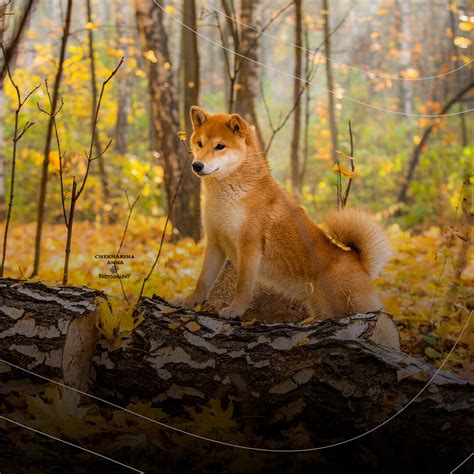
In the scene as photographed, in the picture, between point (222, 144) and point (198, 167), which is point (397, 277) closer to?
point (222, 144)

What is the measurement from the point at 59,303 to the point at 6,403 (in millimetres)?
514

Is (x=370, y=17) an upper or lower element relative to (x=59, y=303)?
upper

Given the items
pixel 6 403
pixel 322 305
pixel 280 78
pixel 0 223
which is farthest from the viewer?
pixel 280 78

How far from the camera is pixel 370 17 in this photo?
2422 centimetres

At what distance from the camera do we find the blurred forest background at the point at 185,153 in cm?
461

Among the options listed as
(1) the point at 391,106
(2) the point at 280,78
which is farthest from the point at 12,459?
(2) the point at 280,78

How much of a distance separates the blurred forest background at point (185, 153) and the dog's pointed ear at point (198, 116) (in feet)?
1.28

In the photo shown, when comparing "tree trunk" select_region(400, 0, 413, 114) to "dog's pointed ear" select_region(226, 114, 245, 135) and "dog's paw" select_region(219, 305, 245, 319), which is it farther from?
"dog's paw" select_region(219, 305, 245, 319)

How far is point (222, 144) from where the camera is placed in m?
3.53

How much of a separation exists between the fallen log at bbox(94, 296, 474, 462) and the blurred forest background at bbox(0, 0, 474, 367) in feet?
3.02

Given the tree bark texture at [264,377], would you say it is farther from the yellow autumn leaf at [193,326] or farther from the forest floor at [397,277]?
the forest floor at [397,277]

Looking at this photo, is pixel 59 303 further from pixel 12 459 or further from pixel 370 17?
pixel 370 17

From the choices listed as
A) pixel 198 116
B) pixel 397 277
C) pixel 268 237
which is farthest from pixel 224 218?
pixel 397 277

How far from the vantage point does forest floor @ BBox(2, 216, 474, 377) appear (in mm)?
3914
